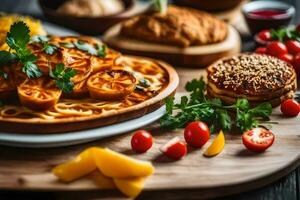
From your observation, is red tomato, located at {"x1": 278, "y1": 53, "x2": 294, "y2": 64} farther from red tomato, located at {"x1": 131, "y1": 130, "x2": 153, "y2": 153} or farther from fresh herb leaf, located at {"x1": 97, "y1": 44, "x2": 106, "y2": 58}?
red tomato, located at {"x1": 131, "y1": 130, "x2": 153, "y2": 153}

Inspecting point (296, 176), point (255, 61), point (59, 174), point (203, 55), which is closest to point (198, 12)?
point (203, 55)

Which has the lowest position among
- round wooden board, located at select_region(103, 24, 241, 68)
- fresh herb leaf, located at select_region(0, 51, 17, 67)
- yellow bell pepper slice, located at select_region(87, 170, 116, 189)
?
round wooden board, located at select_region(103, 24, 241, 68)

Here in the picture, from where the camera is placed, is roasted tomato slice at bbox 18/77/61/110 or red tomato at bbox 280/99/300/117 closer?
roasted tomato slice at bbox 18/77/61/110

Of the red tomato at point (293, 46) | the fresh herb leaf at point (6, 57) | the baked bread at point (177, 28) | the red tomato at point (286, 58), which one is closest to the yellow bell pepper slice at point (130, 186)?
the fresh herb leaf at point (6, 57)

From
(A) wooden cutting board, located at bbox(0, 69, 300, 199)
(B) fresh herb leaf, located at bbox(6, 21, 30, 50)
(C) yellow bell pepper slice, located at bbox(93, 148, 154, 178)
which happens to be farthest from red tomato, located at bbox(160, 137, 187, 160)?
(B) fresh herb leaf, located at bbox(6, 21, 30, 50)

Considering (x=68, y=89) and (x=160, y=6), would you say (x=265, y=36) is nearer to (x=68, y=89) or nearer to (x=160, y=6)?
(x=160, y=6)

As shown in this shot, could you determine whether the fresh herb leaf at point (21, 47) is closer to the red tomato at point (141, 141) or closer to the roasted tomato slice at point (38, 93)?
the roasted tomato slice at point (38, 93)
